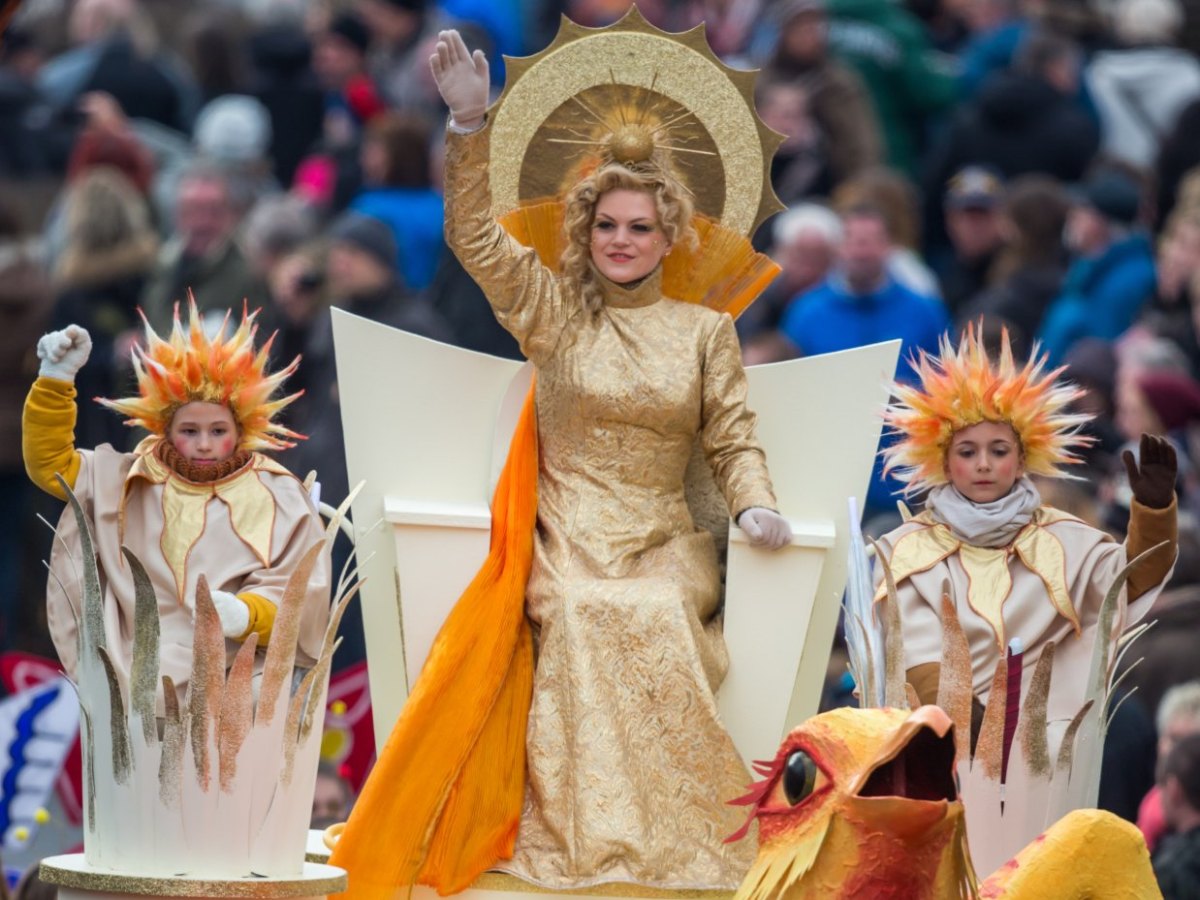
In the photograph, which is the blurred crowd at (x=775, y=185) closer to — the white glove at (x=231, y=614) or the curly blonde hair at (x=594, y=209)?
the curly blonde hair at (x=594, y=209)

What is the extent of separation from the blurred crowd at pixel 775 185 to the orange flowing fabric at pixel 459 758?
102 inches

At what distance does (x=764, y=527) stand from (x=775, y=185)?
6707 mm

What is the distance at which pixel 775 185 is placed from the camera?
51.8ft

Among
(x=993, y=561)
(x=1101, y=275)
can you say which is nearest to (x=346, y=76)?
(x=1101, y=275)

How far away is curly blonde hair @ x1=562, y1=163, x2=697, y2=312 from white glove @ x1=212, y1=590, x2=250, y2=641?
151cm

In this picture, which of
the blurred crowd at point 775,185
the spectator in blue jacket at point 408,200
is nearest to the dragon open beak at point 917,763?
the blurred crowd at point 775,185

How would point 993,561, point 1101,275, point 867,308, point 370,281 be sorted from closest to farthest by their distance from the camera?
point 993,561 < point 370,281 < point 867,308 < point 1101,275

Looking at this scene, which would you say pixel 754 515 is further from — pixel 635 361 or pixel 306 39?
pixel 306 39

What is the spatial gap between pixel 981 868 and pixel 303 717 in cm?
184

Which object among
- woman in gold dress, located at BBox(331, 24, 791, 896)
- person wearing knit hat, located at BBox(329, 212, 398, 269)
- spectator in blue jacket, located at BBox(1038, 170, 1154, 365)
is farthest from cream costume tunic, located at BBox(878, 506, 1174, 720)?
spectator in blue jacket, located at BBox(1038, 170, 1154, 365)

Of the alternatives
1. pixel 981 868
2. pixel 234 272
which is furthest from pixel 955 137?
pixel 981 868

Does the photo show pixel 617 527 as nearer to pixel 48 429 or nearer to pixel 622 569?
pixel 622 569

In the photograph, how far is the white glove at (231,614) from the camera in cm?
865

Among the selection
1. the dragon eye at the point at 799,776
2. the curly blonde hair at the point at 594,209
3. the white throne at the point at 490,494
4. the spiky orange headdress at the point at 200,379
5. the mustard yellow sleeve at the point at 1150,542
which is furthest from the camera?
the curly blonde hair at the point at 594,209
